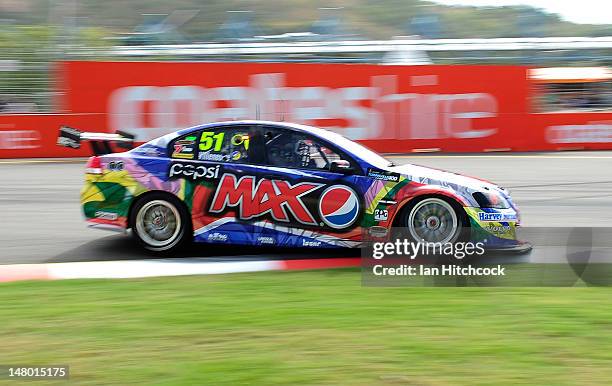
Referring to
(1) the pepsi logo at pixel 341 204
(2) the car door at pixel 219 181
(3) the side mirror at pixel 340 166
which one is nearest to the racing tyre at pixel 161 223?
(2) the car door at pixel 219 181

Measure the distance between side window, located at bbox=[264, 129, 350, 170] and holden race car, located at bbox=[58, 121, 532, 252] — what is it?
0.4 inches

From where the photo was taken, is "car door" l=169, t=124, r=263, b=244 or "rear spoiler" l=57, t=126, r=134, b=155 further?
"rear spoiler" l=57, t=126, r=134, b=155

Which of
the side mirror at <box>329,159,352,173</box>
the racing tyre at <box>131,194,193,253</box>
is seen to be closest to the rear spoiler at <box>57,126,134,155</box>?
the racing tyre at <box>131,194,193,253</box>

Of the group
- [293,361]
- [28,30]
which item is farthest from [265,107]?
[293,361]

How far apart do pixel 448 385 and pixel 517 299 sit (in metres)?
2.09

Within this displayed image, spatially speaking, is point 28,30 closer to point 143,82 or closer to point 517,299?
point 143,82

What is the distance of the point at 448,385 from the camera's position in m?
4.32

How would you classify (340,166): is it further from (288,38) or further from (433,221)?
(288,38)

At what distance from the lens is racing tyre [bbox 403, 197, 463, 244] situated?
7.92m

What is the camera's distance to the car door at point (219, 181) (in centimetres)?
812

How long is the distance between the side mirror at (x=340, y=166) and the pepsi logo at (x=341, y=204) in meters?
0.16

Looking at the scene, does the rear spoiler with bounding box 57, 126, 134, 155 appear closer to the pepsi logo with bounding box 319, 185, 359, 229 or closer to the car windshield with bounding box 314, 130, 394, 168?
the car windshield with bounding box 314, 130, 394, 168

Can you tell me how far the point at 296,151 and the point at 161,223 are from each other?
62.9 inches

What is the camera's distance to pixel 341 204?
313 inches
